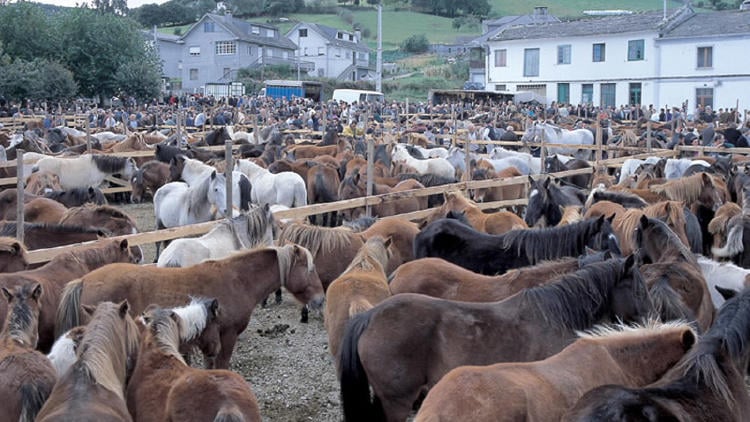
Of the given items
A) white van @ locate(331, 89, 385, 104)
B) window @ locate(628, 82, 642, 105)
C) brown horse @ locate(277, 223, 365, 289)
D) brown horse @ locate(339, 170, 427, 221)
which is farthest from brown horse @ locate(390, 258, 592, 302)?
window @ locate(628, 82, 642, 105)

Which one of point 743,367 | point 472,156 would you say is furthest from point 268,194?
point 743,367

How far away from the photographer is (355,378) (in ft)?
15.5

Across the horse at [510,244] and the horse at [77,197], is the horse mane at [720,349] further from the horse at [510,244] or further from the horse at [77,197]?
the horse at [77,197]

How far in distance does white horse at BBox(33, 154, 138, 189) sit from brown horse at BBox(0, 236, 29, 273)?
8.26 metres

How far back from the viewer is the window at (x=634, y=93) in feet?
143

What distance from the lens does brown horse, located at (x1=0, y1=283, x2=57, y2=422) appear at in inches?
159

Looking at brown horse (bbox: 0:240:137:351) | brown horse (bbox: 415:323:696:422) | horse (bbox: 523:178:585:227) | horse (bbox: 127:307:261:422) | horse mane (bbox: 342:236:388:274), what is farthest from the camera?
horse (bbox: 523:178:585:227)

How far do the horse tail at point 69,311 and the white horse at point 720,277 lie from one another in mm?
5461

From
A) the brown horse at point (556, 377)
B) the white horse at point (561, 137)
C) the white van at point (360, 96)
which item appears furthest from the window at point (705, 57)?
the brown horse at point (556, 377)

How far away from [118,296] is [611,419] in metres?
4.12

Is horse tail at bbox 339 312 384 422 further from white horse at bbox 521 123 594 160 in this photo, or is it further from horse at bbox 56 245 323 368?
white horse at bbox 521 123 594 160

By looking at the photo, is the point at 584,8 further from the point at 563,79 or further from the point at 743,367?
the point at 743,367

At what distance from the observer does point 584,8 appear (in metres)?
101

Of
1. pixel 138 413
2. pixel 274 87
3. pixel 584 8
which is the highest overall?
pixel 584 8
